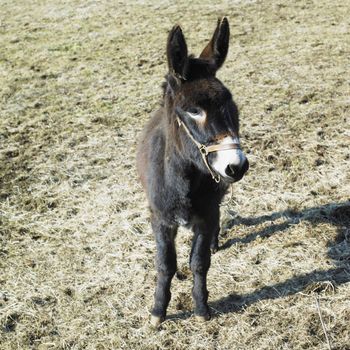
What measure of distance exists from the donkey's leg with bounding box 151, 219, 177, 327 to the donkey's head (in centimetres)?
84

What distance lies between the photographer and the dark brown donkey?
2.85 metres

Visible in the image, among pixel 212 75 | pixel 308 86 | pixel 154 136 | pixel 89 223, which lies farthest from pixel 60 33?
pixel 212 75

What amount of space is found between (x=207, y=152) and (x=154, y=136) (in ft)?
3.48

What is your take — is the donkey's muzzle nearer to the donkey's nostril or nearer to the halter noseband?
the donkey's nostril

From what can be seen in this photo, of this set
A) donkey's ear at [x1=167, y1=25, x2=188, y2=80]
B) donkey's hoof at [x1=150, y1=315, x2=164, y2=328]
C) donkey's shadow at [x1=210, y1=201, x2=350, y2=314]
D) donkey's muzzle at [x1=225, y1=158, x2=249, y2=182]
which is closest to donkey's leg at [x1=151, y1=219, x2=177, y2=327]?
donkey's hoof at [x1=150, y1=315, x2=164, y2=328]

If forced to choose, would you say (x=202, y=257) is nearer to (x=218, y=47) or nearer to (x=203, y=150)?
(x=203, y=150)

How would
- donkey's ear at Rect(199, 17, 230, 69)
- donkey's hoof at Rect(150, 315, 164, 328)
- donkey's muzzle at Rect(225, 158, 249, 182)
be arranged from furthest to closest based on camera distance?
donkey's hoof at Rect(150, 315, 164, 328), donkey's ear at Rect(199, 17, 230, 69), donkey's muzzle at Rect(225, 158, 249, 182)

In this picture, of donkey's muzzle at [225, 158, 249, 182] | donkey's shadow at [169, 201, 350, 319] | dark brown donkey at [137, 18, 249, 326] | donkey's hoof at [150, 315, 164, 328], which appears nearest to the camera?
donkey's muzzle at [225, 158, 249, 182]

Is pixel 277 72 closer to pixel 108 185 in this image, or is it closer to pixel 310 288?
pixel 108 185

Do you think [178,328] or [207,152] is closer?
[207,152]

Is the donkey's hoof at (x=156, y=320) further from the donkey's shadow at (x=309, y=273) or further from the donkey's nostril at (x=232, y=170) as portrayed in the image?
the donkey's nostril at (x=232, y=170)

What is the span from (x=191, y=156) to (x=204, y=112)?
14.8 inches

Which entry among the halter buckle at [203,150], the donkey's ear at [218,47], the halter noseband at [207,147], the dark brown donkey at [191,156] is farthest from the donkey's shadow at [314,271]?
the donkey's ear at [218,47]

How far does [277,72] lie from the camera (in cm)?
834
